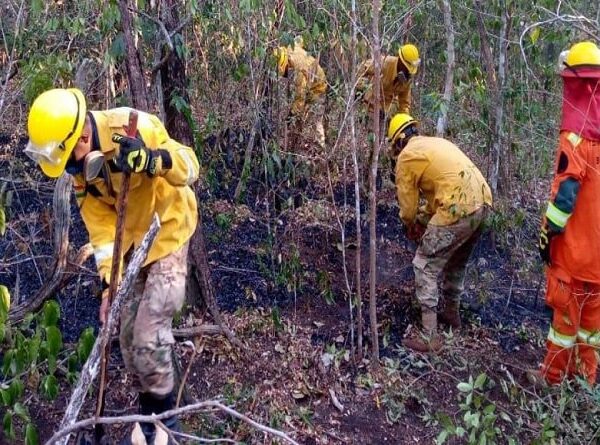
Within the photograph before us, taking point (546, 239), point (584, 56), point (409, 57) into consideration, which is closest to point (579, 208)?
point (546, 239)

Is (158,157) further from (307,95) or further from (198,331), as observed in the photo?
(307,95)

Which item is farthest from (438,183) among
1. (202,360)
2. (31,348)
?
(31,348)

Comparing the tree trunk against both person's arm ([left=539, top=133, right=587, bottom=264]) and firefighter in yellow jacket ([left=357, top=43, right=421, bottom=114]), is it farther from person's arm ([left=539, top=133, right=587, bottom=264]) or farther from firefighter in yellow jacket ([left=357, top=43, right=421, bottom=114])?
firefighter in yellow jacket ([left=357, top=43, right=421, bottom=114])

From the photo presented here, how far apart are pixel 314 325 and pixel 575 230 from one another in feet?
5.83

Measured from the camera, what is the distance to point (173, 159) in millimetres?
2928

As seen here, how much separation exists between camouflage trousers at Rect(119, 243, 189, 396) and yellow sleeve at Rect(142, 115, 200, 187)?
41 cm

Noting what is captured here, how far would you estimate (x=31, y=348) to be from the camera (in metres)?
2.49

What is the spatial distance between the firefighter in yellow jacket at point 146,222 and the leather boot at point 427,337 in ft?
5.50

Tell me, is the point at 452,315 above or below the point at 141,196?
below

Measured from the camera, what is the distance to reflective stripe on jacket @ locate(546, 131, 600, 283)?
3471 millimetres

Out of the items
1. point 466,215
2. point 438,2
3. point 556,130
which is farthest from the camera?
point 556,130

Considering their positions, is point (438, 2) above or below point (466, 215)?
above

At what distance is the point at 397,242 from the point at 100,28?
3.03 metres

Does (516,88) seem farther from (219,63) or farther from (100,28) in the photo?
(100,28)
